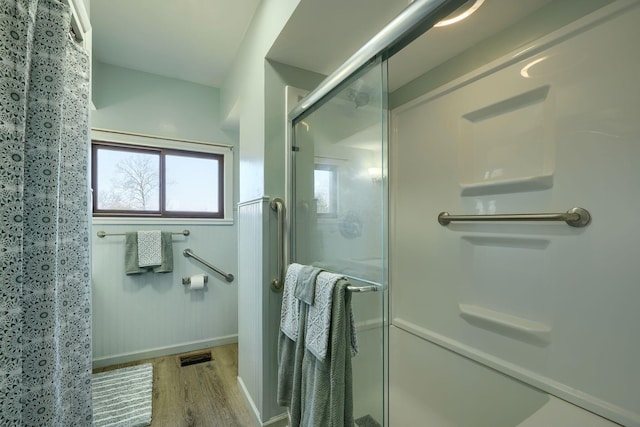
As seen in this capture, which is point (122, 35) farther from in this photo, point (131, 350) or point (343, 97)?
point (131, 350)

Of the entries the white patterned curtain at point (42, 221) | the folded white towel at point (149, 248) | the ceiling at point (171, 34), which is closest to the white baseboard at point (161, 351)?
the folded white towel at point (149, 248)

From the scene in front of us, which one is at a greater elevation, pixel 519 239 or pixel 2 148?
pixel 2 148

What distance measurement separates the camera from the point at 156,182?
2545 mm

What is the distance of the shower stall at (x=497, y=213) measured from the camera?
3.30 feet

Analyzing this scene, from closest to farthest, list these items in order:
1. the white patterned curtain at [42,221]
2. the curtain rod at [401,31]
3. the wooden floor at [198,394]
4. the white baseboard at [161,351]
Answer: the white patterned curtain at [42,221], the curtain rod at [401,31], the wooden floor at [198,394], the white baseboard at [161,351]

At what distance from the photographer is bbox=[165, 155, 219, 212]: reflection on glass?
2.60 meters

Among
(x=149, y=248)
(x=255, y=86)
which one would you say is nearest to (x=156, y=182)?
(x=149, y=248)

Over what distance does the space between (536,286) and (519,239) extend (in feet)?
0.76

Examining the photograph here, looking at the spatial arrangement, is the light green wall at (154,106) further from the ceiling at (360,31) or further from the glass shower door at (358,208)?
the glass shower door at (358,208)

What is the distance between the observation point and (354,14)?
48.6 inches

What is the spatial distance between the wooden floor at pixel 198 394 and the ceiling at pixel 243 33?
88.7 inches

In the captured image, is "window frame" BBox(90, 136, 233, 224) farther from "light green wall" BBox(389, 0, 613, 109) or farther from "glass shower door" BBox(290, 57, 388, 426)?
"light green wall" BBox(389, 0, 613, 109)

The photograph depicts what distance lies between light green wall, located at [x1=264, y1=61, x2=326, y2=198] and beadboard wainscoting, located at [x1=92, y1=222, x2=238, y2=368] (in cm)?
139

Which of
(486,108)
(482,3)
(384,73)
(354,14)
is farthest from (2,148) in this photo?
(486,108)
